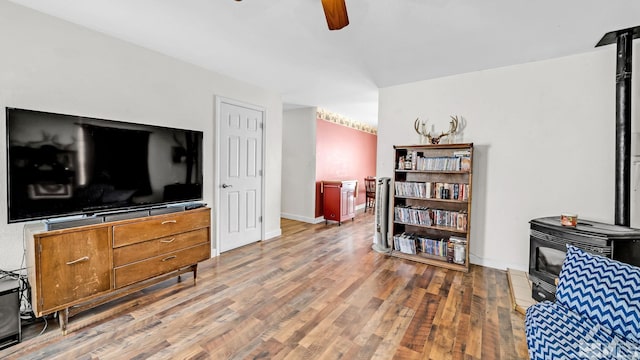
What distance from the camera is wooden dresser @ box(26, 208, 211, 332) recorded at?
70.8 inches

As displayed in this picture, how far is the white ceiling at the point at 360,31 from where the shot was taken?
6.61ft

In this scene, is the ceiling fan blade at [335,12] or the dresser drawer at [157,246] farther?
the dresser drawer at [157,246]

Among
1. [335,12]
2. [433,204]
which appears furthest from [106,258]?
[433,204]

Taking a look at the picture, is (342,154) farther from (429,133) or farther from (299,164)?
(429,133)

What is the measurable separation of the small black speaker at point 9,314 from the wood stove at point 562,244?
149 inches

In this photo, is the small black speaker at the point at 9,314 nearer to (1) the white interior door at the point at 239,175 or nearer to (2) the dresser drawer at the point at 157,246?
(2) the dresser drawer at the point at 157,246

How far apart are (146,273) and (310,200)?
3.48m

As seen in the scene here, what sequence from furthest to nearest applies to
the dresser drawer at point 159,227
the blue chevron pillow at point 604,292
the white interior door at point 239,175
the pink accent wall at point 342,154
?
the pink accent wall at point 342,154
the white interior door at point 239,175
the dresser drawer at point 159,227
the blue chevron pillow at point 604,292

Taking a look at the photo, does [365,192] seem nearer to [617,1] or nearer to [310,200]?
[310,200]

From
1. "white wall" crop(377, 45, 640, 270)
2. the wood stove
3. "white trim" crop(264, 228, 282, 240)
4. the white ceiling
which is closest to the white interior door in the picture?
"white trim" crop(264, 228, 282, 240)

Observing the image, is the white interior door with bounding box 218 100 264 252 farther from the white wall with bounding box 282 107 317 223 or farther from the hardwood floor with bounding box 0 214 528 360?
the white wall with bounding box 282 107 317 223

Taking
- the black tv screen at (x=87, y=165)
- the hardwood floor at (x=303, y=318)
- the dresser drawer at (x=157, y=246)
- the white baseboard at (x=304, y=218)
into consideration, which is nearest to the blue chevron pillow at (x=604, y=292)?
the hardwood floor at (x=303, y=318)

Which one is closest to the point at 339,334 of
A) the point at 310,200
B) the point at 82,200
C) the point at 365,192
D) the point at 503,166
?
the point at 82,200

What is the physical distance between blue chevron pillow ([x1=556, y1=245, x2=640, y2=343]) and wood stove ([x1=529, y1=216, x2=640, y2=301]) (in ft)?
2.58
